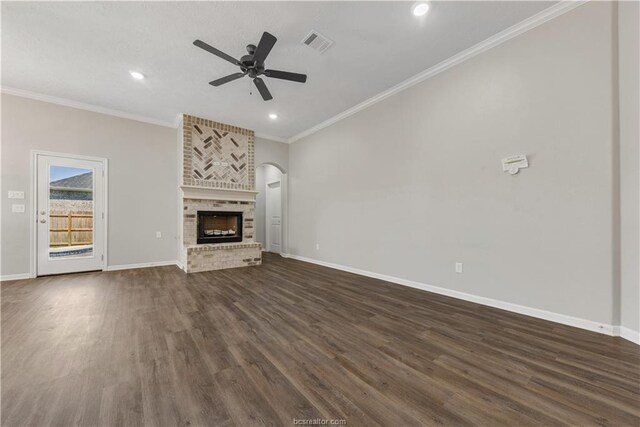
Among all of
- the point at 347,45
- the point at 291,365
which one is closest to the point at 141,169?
the point at 347,45

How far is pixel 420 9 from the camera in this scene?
2348 millimetres

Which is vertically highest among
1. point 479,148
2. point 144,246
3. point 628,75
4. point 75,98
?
point 75,98

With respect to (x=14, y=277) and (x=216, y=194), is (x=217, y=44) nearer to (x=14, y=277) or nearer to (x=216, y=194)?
(x=216, y=194)

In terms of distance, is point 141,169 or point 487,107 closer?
point 487,107

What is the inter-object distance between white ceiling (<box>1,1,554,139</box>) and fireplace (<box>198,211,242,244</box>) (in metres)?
2.27

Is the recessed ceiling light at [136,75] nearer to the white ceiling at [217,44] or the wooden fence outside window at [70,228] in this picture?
the white ceiling at [217,44]

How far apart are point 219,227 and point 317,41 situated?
4.15 metres

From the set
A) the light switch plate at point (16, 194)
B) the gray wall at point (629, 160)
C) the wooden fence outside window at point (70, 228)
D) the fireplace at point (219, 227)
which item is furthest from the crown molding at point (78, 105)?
the gray wall at point (629, 160)

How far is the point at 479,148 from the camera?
2.96 metres

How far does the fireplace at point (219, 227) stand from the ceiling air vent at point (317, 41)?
147 inches

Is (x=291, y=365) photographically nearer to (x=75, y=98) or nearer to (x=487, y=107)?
(x=487, y=107)

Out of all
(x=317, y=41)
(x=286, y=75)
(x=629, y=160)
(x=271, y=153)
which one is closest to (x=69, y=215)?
(x=271, y=153)

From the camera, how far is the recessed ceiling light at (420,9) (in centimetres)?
230

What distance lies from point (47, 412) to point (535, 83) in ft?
15.4
